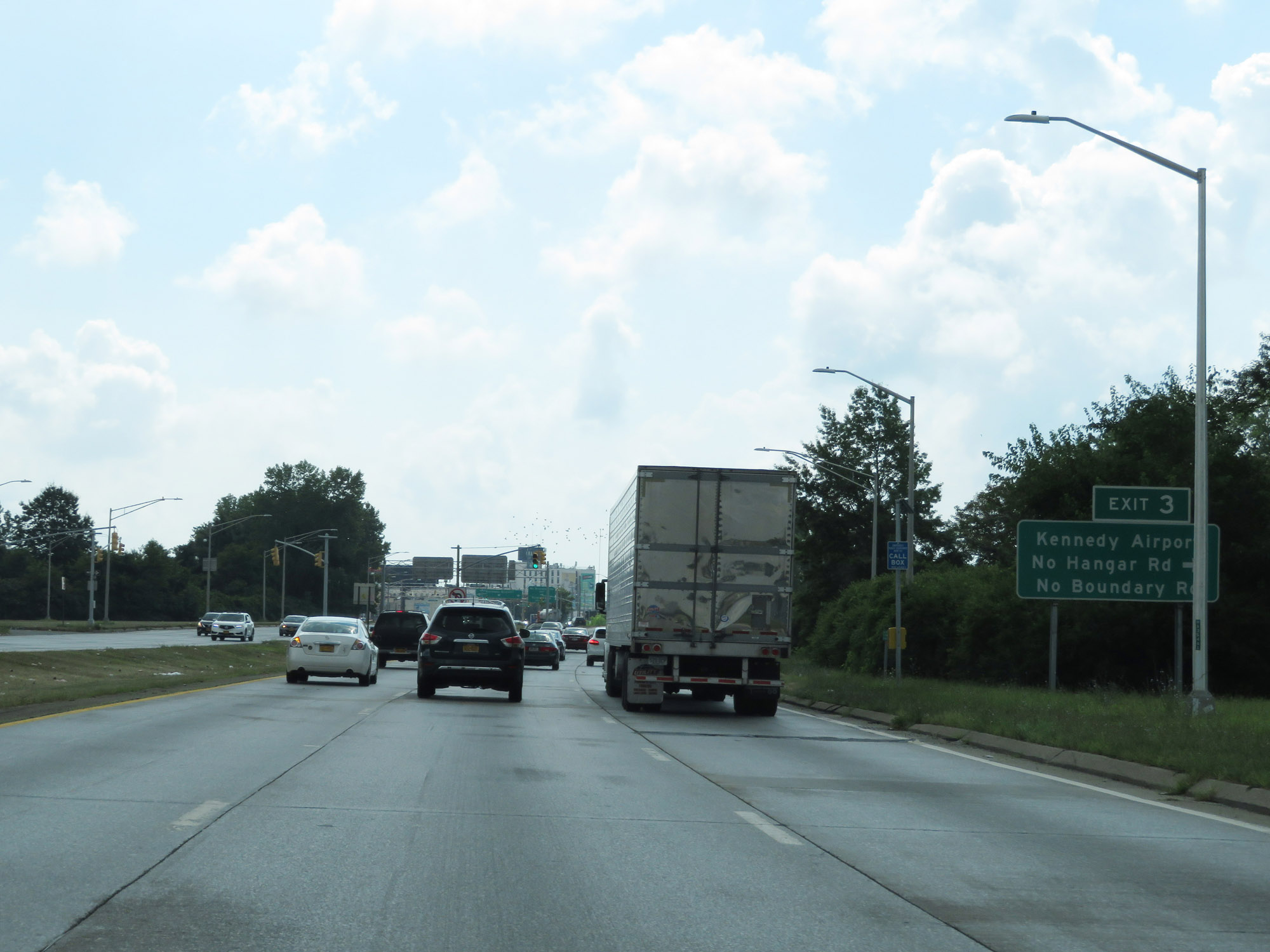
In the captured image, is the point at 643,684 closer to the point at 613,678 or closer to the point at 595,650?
the point at 613,678

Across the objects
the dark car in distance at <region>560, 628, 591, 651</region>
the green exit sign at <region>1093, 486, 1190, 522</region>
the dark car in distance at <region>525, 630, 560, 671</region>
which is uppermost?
the green exit sign at <region>1093, 486, 1190, 522</region>

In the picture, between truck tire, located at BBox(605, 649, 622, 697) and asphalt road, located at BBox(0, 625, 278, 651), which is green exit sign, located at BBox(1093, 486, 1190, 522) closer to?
truck tire, located at BBox(605, 649, 622, 697)

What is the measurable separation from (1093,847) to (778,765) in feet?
18.8

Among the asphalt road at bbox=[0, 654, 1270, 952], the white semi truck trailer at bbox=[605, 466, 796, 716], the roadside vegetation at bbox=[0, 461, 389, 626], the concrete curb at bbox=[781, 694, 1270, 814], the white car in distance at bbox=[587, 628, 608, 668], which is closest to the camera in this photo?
the asphalt road at bbox=[0, 654, 1270, 952]

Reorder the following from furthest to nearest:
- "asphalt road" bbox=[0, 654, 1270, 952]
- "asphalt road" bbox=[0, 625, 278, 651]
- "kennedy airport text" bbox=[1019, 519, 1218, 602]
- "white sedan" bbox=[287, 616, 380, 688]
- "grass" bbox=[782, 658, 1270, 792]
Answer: "asphalt road" bbox=[0, 625, 278, 651] → "white sedan" bbox=[287, 616, 380, 688] → "kennedy airport text" bbox=[1019, 519, 1218, 602] → "grass" bbox=[782, 658, 1270, 792] → "asphalt road" bbox=[0, 654, 1270, 952]

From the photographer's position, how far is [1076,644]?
32.0m

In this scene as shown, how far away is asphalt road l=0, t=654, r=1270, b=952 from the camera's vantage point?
6664mm

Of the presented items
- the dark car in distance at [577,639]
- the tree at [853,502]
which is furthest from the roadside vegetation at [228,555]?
Result: the tree at [853,502]

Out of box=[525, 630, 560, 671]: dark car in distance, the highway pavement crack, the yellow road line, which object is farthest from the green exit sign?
box=[525, 630, 560, 671]: dark car in distance

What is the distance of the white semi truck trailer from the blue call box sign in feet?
18.0

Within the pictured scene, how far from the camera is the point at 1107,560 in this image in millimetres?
24297

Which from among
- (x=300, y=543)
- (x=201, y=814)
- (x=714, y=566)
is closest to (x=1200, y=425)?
(x=714, y=566)

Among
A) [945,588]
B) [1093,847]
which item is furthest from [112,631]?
[1093,847]

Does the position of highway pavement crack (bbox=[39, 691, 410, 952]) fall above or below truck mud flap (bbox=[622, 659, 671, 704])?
above
